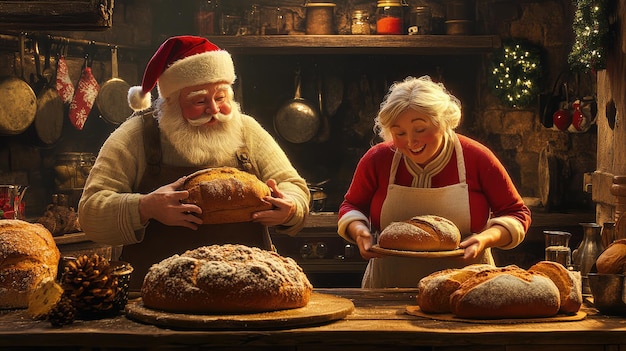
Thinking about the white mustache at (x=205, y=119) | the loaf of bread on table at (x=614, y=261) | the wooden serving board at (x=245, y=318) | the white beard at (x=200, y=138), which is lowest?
the wooden serving board at (x=245, y=318)

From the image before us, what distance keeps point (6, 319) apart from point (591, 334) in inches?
70.4

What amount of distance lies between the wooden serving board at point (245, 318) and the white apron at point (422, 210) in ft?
3.44

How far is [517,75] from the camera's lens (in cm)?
668

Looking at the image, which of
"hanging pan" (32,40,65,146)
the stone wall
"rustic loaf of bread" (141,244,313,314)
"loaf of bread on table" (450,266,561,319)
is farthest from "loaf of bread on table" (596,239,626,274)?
"hanging pan" (32,40,65,146)

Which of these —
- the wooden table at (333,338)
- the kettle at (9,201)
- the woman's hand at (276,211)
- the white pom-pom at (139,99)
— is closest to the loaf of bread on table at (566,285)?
the wooden table at (333,338)

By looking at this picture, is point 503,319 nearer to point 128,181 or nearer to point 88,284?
point 88,284

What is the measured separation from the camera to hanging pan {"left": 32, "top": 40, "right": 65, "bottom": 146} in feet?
20.2

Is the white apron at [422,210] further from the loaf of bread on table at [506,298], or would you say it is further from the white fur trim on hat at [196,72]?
the loaf of bread on table at [506,298]

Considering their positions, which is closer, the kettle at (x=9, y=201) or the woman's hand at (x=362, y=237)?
the woman's hand at (x=362, y=237)

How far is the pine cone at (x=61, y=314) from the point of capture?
276 centimetres

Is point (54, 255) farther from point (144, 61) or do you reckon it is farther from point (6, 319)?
point (144, 61)

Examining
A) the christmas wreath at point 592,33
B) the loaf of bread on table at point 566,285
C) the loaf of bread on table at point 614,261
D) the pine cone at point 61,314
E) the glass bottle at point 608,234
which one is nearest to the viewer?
the pine cone at point 61,314

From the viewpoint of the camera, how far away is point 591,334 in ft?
8.84

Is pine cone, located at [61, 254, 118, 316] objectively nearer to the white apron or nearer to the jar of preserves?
the white apron
